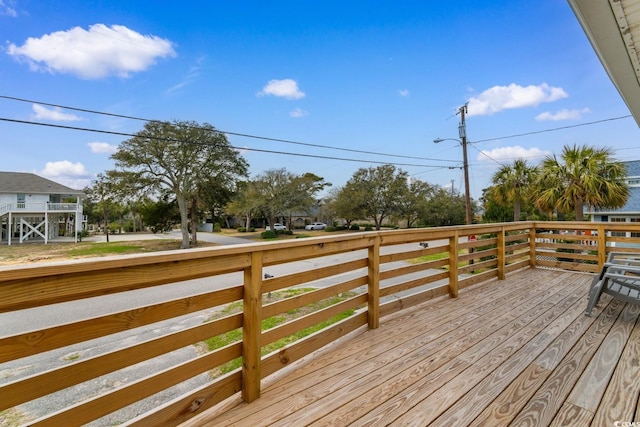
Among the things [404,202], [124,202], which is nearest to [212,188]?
[124,202]

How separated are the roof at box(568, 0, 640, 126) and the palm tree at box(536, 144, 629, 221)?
7.44 metres

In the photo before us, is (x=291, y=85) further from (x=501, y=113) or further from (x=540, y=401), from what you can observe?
(x=540, y=401)

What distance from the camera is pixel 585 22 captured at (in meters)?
1.42

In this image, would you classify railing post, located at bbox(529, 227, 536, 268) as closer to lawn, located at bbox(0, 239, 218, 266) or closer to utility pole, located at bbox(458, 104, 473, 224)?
utility pole, located at bbox(458, 104, 473, 224)

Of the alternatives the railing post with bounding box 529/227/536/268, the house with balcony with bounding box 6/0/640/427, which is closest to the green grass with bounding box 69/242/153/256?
the house with balcony with bounding box 6/0/640/427

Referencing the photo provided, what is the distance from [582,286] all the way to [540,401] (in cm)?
302

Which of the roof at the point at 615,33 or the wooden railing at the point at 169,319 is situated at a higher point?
the roof at the point at 615,33

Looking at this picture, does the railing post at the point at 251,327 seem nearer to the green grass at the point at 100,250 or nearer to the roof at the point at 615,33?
the roof at the point at 615,33

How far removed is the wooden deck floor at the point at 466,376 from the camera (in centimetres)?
138

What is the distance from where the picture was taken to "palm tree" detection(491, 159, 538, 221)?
12.0 meters

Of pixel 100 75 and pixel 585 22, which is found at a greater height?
pixel 100 75

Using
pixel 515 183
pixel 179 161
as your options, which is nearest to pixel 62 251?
pixel 179 161

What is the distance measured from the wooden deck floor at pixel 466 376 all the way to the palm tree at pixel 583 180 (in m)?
6.73

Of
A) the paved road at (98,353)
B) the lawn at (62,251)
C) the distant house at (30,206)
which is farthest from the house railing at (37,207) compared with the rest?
the paved road at (98,353)
